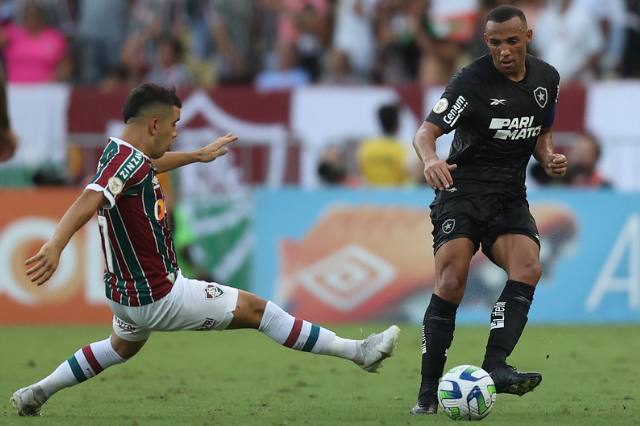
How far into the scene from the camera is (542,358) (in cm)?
997

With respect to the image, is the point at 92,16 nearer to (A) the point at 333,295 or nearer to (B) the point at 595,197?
(A) the point at 333,295

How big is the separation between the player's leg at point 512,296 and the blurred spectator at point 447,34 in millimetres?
8788

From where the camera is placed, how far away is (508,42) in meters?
6.64

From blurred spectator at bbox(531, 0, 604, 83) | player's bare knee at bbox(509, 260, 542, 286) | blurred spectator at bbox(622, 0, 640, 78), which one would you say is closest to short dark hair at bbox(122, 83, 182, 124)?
player's bare knee at bbox(509, 260, 542, 286)

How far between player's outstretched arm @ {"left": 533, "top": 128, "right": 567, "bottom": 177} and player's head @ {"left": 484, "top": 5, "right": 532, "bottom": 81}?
0.63 m

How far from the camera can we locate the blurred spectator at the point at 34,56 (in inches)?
646

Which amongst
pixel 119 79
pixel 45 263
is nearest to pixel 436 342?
pixel 45 263

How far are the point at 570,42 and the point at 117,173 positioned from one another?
10.4 m

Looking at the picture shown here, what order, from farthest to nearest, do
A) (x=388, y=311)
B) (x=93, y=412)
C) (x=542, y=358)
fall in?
(x=388, y=311) → (x=542, y=358) → (x=93, y=412)

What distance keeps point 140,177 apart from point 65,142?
345 inches

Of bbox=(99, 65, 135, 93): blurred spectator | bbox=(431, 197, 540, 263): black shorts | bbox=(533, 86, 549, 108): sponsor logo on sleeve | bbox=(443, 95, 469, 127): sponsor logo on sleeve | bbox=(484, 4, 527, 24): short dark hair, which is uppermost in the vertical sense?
bbox=(484, 4, 527, 24): short dark hair

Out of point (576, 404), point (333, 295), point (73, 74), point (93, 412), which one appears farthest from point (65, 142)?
point (576, 404)

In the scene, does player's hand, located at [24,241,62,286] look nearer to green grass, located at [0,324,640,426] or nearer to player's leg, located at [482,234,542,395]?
green grass, located at [0,324,640,426]

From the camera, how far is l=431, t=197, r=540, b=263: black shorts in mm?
6723
